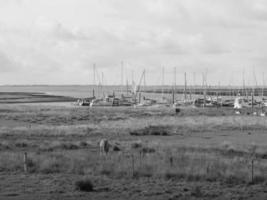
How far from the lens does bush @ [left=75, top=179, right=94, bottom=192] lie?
16.9m

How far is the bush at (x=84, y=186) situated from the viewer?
16.9 m

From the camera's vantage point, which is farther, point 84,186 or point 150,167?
point 150,167

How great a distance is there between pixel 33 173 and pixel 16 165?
1.72m

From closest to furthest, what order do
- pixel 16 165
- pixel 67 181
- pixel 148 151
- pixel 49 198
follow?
pixel 49 198
pixel 67 181
pixel 16 165
pixel 148 151

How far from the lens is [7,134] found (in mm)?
42500

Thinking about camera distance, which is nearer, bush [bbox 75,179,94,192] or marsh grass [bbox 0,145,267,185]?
bush [bbox 75,179,94,192]

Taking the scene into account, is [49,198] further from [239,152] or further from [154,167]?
[239,152]

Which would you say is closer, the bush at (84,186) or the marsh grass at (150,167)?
the bush at (84,186)

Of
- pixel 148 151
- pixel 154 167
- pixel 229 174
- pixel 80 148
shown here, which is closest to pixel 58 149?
pixel 80 148

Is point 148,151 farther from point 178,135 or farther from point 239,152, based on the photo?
point 178,135

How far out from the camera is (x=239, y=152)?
2984cm

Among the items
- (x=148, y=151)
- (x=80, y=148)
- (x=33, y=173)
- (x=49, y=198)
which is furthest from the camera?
(x=80, y=148)

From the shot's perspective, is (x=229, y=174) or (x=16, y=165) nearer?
(x=229, y=174)

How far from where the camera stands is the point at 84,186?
1700 centimetres
